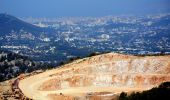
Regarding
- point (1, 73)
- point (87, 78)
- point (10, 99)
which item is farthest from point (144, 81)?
point (1, 73)

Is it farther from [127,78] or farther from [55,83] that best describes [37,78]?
[127,78]

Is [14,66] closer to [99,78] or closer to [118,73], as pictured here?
[99,78]

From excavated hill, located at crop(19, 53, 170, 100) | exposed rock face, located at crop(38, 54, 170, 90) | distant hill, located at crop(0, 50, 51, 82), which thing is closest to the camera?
excavated hill, located at crop(19, 53, 170, 100)

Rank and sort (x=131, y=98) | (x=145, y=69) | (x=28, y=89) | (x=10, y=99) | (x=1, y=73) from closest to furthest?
(x=131, y=98) → (x=10, y=99) → (x=28, y=89) → (x=145, y=69) → (x=1, y=73)

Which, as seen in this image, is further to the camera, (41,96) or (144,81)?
(144,81)

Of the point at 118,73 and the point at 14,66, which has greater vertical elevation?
the point at 14,66

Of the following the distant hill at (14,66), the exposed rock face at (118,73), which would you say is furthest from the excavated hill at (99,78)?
the distant hill at (14,66)

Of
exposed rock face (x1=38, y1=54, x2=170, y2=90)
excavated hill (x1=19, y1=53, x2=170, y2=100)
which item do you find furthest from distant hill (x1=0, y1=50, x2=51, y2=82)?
exposed rock face (x1=38, y1=54, x2=170, y2=90)

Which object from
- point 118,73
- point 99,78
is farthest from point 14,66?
point 118,73

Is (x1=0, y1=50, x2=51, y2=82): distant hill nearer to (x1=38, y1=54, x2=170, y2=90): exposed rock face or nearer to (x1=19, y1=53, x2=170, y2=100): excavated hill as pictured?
(x1=19, y1=53, x2=170, y2=100): excavated hill
